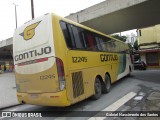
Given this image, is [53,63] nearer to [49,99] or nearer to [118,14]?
[49,99]

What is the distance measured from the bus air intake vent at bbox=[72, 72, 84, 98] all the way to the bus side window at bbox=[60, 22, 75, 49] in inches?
41.0

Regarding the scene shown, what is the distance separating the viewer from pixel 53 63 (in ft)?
23.1

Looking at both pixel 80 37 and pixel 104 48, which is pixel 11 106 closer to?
pixel 80 37

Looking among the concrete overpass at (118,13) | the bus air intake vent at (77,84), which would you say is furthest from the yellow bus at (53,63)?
the concrete overpass at (118,13)

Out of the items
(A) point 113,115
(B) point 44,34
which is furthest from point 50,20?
(A) point 113,115

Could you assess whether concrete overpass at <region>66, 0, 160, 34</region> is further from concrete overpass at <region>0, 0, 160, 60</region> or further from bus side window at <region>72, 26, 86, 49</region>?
bus side window at <region>72, 26, 86, 49</region>

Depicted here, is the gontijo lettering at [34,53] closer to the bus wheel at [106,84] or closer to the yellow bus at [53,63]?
the yellow bus at [53,63]

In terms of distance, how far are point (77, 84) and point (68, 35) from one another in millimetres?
1774

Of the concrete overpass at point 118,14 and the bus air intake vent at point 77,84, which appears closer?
the bus air intake vent at point 77,84

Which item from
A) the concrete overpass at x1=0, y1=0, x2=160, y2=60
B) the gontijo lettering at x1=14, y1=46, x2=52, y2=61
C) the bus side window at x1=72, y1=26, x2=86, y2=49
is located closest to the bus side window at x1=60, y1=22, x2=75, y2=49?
the bus side window at x1=72, y1=26, x2=86, y2=49

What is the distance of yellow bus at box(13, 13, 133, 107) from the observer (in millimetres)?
7062

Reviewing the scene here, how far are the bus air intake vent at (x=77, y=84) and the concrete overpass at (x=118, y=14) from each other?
7.33m

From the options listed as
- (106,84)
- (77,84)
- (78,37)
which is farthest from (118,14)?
(77,84)

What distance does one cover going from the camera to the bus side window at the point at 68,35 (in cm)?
762
